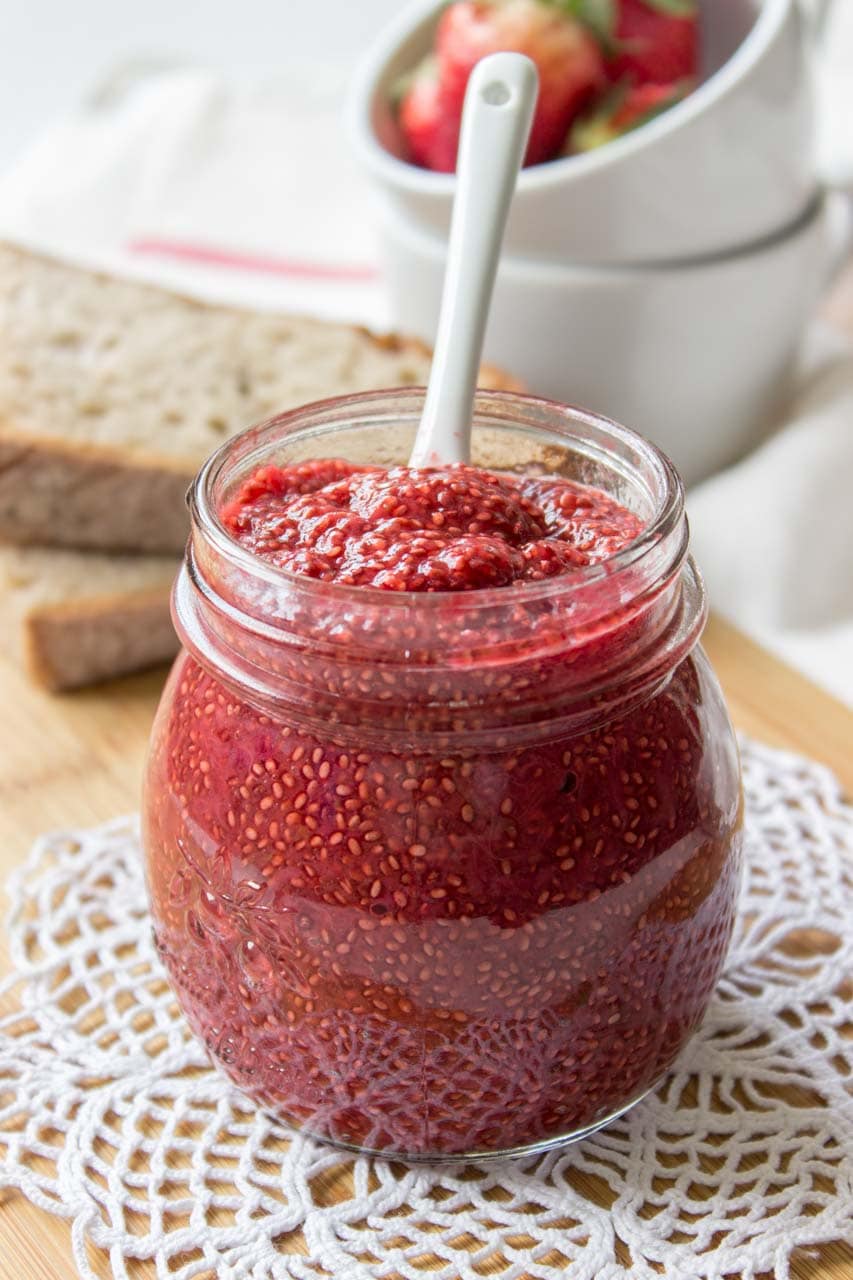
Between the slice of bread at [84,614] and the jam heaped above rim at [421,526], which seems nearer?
the jam heaped above rim at [421,526]

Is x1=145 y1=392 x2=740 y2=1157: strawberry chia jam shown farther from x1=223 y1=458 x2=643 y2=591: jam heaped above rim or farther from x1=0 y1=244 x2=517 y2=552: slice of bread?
x1=0 y1=244 x2=517 y2=552: slice of bread

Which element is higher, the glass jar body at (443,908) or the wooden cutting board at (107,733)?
the glass jar body at (443,908)

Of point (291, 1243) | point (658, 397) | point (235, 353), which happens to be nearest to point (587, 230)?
point (658, 397)

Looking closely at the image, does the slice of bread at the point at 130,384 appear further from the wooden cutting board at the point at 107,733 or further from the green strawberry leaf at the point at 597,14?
the green strawberry leaf at the point at 597,14

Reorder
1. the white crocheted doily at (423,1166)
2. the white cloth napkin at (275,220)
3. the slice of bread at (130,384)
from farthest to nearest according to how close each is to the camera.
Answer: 1. the white cloth napkin at (275,220)
2. the slice of bread at (130,384)
3. the white crocheted doily at (423,1166)

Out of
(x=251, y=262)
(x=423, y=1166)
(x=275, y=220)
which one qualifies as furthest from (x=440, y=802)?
(x=275, y=220)

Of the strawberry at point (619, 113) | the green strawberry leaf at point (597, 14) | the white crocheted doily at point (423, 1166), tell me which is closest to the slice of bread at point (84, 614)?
the white crocheted doily at point (423, 1166)

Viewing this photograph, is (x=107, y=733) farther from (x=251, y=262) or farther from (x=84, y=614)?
(x=251, y=262)

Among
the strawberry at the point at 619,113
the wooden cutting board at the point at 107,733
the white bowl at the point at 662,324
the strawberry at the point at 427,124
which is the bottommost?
the wooden cutting board at the point at 107,733

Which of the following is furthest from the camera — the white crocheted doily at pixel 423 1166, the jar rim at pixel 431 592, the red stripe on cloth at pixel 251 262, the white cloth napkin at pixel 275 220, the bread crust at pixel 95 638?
the red stripe on cloth at pixel 251 262
